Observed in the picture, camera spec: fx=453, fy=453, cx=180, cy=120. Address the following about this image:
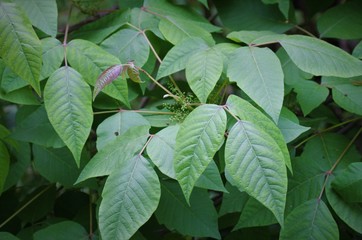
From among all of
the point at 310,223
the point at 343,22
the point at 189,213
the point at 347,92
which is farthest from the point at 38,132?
the point at 343,22

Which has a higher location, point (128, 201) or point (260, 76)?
point (260, 76)

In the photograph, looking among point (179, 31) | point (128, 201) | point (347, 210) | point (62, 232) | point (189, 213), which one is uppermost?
point (179, 31)

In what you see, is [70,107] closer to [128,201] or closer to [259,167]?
[128,201]

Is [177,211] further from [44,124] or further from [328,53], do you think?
[328,53]

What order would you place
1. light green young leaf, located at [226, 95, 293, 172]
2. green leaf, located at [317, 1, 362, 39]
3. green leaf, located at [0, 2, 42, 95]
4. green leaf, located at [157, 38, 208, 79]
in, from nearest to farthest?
light green young leaf, located at [226, 95, 293, 172]
green leaf, located at [0, 2, 42, 95]
green leaf, located at [157, 38, 208, 79]
green leaf, located at [317, 1, 362, 39]

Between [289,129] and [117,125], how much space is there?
455 mm

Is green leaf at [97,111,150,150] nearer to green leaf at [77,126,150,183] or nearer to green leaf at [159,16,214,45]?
green leaf at [77,126,150,183]

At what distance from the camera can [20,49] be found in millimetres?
1134

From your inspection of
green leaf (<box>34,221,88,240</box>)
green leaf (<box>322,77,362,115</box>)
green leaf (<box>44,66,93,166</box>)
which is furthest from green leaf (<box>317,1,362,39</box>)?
green leaf (<box>34,221,88,240</box>)

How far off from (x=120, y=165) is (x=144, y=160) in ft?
0.19

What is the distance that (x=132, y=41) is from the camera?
141 centimetres

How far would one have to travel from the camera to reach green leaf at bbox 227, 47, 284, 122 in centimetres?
106

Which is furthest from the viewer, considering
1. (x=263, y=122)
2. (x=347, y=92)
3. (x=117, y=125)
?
(x=347, y=92)

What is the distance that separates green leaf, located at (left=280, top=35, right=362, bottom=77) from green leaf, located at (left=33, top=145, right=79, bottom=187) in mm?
731
